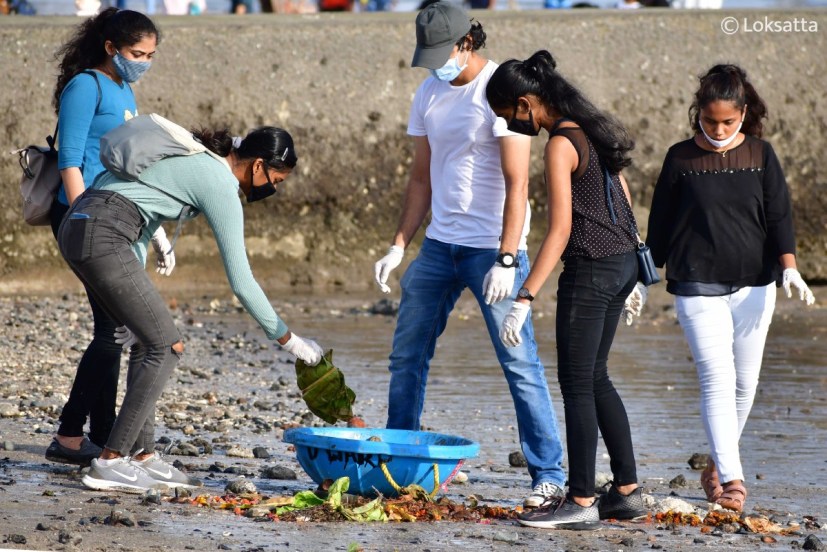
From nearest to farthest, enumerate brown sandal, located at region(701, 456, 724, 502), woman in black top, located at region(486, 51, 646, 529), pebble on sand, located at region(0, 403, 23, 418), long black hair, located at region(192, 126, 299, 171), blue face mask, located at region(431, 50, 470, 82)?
woman in black top, located at region(486, 51, 646, 529) → long black hair, located at region(192, 126, 299, 171) → blue face mask, located at region(431, 50, 470, 82) → brown sandal, located at region(701, 456, 724, 502) → pebble on sand, located at region(0, 403, 23, 418)

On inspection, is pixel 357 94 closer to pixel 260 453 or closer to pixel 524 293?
pixel 260 453

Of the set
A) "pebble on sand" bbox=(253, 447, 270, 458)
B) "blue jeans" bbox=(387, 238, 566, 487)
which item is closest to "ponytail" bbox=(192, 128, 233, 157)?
"blue jeans" bbox=(387, 238, 566, 487)

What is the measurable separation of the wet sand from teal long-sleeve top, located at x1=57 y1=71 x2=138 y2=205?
1.28m

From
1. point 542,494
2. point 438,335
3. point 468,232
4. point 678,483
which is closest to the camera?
point 542,494

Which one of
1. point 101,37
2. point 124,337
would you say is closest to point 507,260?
point 124,337

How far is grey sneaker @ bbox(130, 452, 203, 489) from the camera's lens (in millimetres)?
5645

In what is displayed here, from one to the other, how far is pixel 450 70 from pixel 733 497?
1.99 metres

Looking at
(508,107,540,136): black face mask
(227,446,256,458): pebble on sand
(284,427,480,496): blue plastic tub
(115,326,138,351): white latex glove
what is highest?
(508,107,540,136): black face mask

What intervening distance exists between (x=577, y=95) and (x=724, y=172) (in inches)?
34.2

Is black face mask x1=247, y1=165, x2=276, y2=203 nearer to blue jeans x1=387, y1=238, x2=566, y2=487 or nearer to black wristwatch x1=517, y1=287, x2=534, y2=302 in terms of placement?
blue jeans x1=387, y1=238, x2=566, y2=487

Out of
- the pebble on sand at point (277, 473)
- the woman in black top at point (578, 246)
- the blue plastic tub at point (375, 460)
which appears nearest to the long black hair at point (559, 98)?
the woman in black top at point (578, 246)

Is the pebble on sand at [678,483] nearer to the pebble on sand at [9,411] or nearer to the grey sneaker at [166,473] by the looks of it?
the grey sneaker at [166,473]

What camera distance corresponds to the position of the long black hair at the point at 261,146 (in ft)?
17.7

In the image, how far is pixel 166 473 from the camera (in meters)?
5.66
